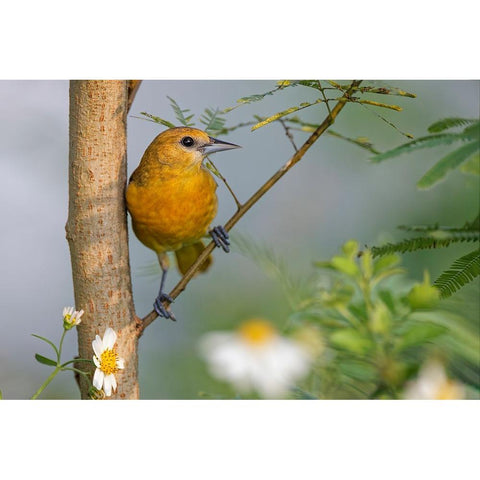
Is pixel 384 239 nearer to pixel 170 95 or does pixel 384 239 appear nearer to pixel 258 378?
pixel 258 378

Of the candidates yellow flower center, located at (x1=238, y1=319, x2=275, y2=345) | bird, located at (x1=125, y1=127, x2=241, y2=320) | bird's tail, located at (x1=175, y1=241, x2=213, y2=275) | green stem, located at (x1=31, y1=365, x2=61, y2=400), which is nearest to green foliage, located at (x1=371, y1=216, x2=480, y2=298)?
yellow flower center, located at (x1=238, y1=319, x2=275, y2=345)

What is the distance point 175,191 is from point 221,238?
0.67 feet

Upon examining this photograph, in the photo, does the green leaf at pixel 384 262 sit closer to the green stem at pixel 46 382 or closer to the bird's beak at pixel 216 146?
the bird's beak at pixel 216 146

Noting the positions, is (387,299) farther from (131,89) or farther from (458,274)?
(131,89)

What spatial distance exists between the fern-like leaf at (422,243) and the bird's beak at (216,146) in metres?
0.54

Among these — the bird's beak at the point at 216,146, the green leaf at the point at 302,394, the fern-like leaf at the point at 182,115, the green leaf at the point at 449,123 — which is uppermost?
the fern-like leaf at the point at 182,115

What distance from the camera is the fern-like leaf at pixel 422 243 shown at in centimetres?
184

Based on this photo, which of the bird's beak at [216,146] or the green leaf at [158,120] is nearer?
the green leaf at [158,120]

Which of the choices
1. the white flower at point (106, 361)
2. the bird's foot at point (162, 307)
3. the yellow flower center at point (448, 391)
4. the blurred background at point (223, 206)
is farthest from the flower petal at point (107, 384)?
A: the yellow flower center at point (448, 391)

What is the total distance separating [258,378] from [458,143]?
3.01ft

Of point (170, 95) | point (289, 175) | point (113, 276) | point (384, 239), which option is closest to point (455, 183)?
point (384, 239)

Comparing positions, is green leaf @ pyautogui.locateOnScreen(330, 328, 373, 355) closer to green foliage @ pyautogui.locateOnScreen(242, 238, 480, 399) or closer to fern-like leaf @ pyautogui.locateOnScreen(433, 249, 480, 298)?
green foliage @ pyautogui.locateOnScreen(242, 238, 480, 399)

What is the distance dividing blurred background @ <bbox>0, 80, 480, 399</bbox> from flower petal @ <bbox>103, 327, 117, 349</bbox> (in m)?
0.13

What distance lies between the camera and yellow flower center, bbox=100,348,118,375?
212cm
